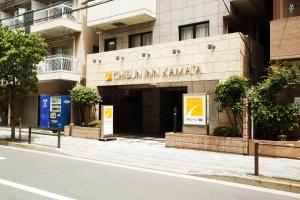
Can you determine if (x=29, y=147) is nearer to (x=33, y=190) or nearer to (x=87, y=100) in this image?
(x=87, y=100)

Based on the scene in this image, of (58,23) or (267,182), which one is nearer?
(267,182)

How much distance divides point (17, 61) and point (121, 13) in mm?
6560

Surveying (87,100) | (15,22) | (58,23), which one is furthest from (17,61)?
(15,22)

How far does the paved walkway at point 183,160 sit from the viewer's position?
31.9 ft

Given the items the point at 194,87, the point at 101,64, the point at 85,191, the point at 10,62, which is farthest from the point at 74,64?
the point at 85,191

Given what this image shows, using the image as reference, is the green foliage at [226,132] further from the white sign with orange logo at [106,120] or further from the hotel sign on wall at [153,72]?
the white sign with orange logo at [106,120]

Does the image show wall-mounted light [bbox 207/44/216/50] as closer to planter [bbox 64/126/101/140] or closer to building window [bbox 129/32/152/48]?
building window [bbox 129/32/152/48]

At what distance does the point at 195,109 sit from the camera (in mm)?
14352

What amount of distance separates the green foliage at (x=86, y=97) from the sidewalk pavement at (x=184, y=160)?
3.49 m

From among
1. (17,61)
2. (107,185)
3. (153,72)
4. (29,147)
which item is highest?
(17,61)

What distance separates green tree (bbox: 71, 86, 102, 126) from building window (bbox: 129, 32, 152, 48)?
3.91 meters

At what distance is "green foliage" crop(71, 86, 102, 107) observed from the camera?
18.7 m

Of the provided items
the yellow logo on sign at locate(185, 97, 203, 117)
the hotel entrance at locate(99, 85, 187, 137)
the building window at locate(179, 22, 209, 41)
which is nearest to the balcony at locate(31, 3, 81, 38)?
the hotel entrance at locate(99, 85, 187, 137)

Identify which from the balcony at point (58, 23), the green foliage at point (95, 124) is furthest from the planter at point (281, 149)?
the balcony at point (58, 23)
